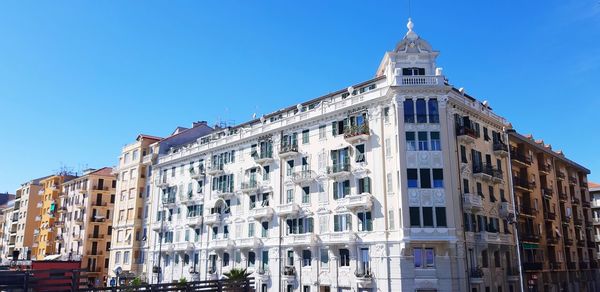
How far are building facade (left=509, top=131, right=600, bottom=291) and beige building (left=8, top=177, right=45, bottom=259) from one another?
98.1m

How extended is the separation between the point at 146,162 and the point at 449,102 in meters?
48.8

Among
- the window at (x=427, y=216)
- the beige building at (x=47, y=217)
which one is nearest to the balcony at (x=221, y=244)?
the window at (x=427, y=216)

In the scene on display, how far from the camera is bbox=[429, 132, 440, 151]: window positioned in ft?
140

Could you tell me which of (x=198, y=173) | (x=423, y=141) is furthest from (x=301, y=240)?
(x=198, y=173)

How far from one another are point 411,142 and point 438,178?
12.6 feet

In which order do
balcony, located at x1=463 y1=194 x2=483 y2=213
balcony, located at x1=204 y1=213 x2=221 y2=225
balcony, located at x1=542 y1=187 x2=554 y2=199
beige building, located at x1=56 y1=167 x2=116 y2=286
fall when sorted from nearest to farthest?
1. balcony, located at x1=463 y1=194 x2=483 y2=213
2. balcony, located at x1=204 y1=213 x2=221 y2=225
3. balcony, located at x1=542 y1=187 x2=554 y2=199
4. beige building, located at x1=56 y1=167 x2=116 y2=286

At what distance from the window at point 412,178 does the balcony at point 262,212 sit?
16909 millimetres

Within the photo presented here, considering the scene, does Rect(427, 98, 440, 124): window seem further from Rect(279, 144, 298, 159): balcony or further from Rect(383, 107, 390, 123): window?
Rect(279, 144, 298, 159): balcony

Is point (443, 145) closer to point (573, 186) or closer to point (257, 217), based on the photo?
point (257, 217)

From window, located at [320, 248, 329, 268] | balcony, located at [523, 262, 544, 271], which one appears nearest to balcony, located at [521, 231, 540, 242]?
balcony, located at [523, 262, 544, 271]

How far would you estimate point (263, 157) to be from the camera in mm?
55062

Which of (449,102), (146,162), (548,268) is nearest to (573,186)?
(548,268)

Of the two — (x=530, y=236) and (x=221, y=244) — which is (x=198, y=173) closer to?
(x=221, y=244)

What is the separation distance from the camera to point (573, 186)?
234ft
